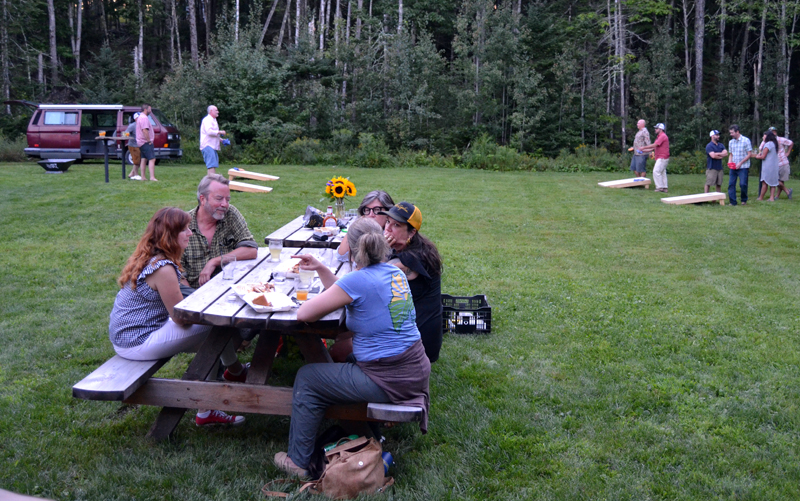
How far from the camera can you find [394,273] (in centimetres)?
346

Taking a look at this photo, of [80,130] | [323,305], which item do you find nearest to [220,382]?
[323,305]

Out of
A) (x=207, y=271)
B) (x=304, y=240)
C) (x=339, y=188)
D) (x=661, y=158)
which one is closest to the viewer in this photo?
(x=207, y=271)

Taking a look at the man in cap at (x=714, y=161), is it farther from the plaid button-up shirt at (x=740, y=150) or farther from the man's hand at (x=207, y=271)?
the man's hand at (x=207, y=271)

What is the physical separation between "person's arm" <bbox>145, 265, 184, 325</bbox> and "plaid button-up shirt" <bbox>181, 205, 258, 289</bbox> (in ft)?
4.36

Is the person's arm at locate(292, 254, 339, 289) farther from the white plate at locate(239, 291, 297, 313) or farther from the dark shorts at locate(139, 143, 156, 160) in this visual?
the dark shorts at locate(139, 143, 156, 160)

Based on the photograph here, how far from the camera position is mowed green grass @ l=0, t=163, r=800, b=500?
133 inches

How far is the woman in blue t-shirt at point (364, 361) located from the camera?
10.9 feet

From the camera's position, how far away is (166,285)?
367 centimetres

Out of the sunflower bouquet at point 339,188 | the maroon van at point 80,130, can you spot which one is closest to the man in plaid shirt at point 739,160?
the sunflower bouquet at point 339,188

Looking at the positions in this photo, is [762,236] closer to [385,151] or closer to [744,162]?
[744,162]

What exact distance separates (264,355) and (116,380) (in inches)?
31.6

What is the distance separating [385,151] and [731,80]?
16.1 m

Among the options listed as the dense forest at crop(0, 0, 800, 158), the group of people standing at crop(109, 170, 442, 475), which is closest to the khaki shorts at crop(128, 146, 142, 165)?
the dense forest at crop(0, 0, 800, 158)

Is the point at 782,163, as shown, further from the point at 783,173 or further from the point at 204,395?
the point at 204,395
